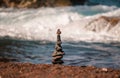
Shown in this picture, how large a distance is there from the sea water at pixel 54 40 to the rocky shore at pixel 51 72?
396 centimetres

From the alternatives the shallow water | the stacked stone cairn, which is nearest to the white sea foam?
the shallow water

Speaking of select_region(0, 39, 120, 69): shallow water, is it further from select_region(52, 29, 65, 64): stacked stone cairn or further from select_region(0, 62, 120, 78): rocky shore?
select_region(0, 62, 120, 78): rocky shore

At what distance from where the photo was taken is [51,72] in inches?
295

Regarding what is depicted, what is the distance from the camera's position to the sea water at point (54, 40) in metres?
13.0

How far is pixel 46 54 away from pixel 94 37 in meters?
5.50

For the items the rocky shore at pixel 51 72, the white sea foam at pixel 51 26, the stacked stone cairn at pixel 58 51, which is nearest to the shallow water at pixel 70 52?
the white sea foam at pixel 51 26

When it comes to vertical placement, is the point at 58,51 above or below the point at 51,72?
above

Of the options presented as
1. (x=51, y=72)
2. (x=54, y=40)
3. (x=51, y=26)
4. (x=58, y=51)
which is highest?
(x=51, y=26)

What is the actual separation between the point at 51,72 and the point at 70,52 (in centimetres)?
698

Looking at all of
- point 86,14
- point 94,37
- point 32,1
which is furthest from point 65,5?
point 94,37

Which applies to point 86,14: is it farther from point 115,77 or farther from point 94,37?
point 115,77

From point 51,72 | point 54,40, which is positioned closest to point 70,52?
point 54,40

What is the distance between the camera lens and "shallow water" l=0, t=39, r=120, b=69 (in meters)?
12.3

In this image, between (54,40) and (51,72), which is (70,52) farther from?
(51,72)
